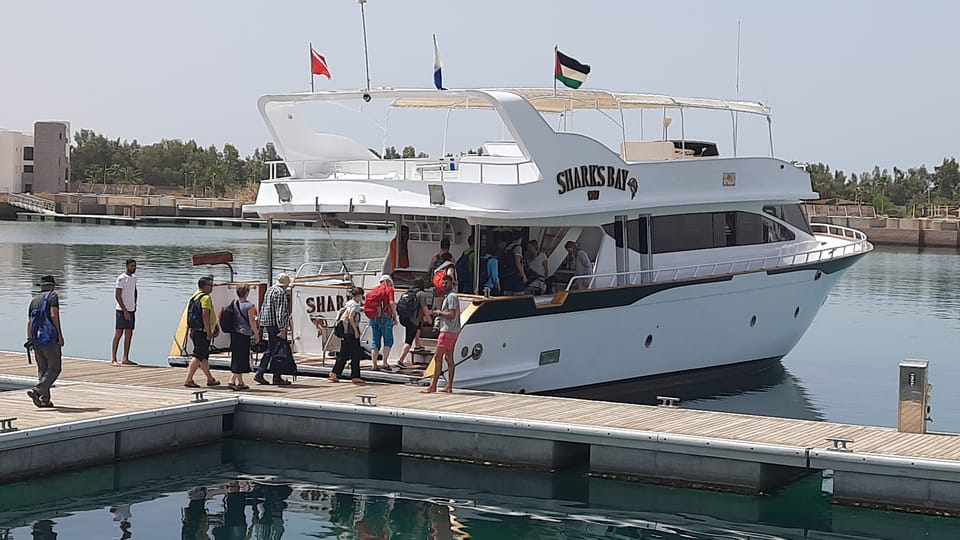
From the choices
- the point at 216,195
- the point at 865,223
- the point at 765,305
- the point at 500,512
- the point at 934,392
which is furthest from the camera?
the point at 216,195

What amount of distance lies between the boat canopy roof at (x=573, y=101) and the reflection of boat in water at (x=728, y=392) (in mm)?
4360

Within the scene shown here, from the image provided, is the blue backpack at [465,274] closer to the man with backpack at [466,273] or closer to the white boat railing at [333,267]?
the man with backpack at [466,273]

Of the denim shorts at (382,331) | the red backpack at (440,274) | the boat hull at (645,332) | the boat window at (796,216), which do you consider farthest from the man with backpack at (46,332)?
the boat window at (796,216)

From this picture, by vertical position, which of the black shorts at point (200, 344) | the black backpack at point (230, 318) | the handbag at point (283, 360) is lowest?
the handbag at point (283, 360)

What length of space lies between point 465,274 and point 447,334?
2.34 metres

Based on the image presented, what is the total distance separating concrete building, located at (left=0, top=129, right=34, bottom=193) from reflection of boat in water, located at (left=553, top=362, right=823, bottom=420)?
101479 millimetres

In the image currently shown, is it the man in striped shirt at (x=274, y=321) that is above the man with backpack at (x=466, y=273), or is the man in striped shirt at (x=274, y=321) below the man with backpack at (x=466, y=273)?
below

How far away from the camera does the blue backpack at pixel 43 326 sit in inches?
569

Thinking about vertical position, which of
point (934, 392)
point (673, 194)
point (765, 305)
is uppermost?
point (673, 194)

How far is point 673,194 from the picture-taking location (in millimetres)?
20375

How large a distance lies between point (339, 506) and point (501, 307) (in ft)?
14.1

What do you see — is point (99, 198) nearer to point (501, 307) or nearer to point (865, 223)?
point (865, 223)

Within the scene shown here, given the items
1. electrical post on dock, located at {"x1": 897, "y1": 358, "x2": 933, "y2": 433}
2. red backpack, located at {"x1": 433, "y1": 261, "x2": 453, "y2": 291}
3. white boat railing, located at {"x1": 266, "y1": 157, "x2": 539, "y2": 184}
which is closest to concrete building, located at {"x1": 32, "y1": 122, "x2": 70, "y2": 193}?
white boat railing, located at {"x1": 266, "y1": 157, "x2": 539, "y2": 184}

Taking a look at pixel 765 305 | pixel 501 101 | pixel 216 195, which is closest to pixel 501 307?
pixel 501 101
